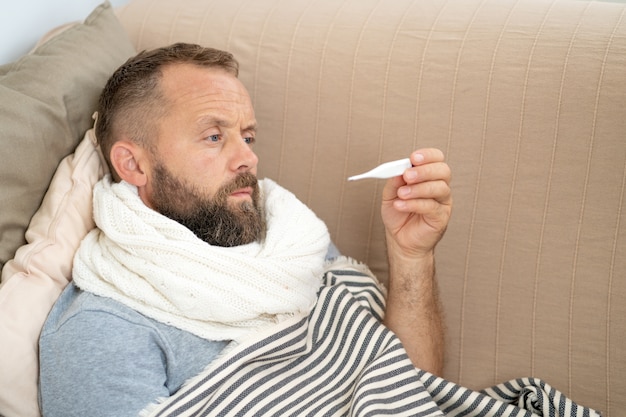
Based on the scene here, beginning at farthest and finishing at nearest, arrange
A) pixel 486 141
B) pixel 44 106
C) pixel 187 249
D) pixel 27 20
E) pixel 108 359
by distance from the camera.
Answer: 1. pixel 27 20
2. pixel 486 141
3. pixel 44 106
4. pixel 187 249
5. pixel 108 359

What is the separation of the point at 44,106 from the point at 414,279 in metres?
0.75

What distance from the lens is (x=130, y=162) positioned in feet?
4.29

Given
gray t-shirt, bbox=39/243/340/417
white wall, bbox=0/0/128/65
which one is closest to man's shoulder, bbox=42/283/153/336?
gray t-shirt, bbox=39/243/340/417

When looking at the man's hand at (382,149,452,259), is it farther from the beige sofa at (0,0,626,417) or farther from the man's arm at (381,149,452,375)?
the beige sofa at (0,0,626,417)

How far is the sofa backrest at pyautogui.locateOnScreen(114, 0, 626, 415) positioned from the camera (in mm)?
1297

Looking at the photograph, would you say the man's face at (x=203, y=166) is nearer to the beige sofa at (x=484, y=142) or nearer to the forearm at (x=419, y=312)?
the beige sofa at (x=484, y=142)

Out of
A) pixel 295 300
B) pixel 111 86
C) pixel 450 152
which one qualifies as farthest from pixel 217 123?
pixel 450 152

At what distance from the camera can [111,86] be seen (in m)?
1.35

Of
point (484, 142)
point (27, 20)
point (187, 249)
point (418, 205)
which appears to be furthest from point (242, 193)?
point (27, 20)

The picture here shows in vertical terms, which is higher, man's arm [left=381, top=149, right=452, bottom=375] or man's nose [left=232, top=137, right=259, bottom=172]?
man's nose [left=232, top=137, right=259, bottom=172]

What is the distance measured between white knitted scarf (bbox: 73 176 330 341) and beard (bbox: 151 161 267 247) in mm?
38

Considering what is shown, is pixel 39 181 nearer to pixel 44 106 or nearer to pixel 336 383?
pixel 44 106

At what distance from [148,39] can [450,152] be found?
2.41ft

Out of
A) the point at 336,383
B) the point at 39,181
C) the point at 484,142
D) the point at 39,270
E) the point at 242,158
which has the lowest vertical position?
the point at 336,383
